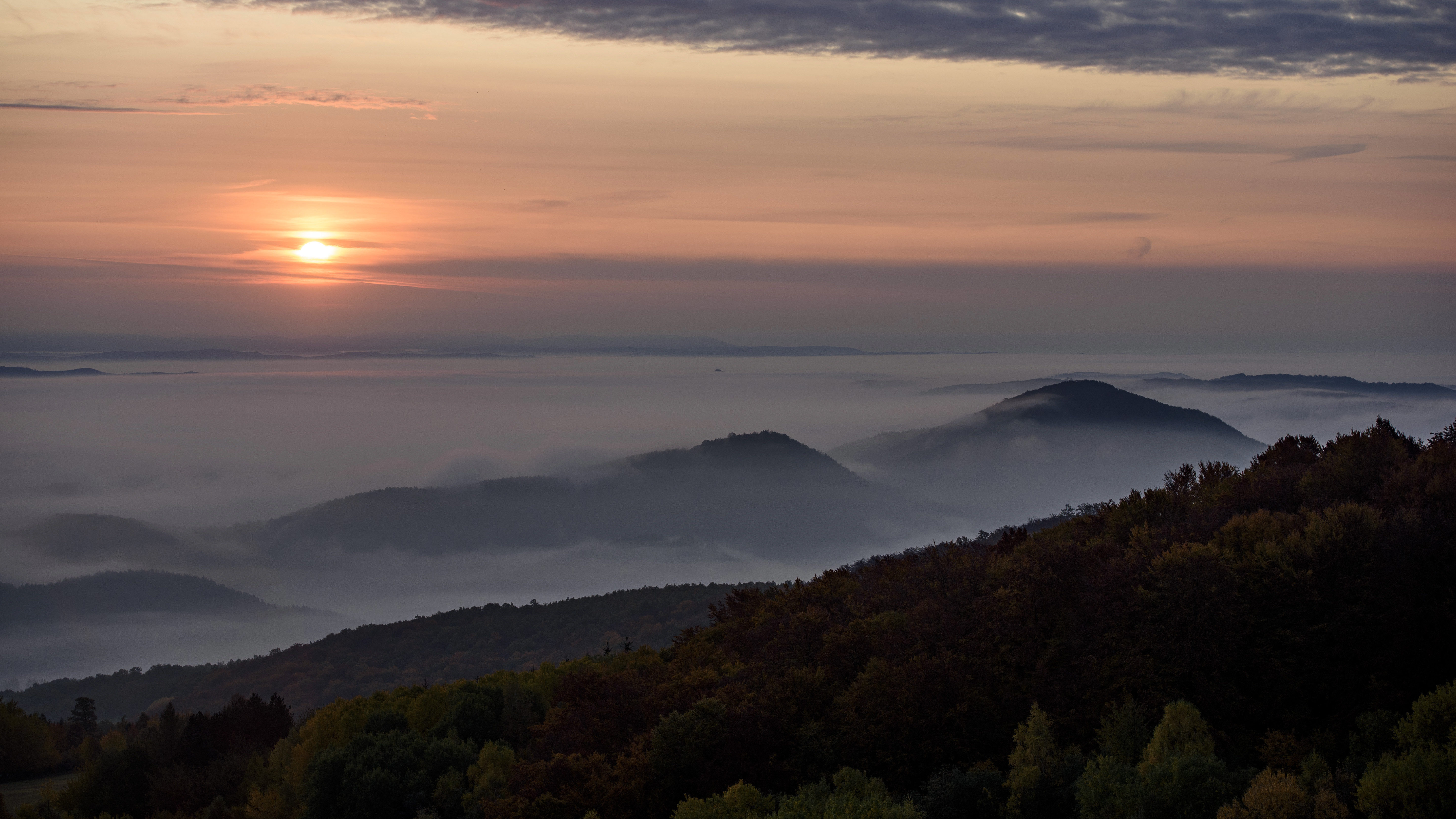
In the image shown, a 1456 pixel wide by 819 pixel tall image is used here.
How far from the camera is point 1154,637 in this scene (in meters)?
24.4

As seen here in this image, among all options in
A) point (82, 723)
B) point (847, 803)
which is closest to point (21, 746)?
point (82, 723)

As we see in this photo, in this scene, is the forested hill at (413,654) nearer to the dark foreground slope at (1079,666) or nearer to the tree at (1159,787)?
the dark foreground slope at (1079,666)

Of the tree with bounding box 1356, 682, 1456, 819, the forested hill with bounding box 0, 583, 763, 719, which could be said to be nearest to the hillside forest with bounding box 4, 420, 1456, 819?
the tree with bounding box 1356, 682, 1456, 819

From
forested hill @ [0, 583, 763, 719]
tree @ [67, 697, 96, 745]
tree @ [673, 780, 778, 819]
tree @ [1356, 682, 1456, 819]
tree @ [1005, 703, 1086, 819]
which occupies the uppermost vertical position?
tree @ [1356, 682, 1456, 819]

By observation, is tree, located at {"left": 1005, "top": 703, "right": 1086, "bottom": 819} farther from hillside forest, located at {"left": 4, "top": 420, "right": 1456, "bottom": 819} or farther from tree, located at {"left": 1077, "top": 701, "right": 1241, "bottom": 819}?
tree, located at {"left": 1077, "top": 701, "right": 1241, "bottom": 819}

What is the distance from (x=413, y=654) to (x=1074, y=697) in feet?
379

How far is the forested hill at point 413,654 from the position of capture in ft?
391

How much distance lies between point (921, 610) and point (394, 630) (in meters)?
120

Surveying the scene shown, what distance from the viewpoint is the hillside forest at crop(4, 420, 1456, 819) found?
19969mm

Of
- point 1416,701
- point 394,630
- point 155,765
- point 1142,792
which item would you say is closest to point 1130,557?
point 1416,701

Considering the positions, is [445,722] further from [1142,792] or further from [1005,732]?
[1142,792]

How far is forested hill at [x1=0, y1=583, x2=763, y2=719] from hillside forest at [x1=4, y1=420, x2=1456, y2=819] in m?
82.1

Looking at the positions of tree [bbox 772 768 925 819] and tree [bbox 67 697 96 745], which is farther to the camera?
tree [bbox 67 697 96 745]

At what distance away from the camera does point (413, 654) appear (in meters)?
129
